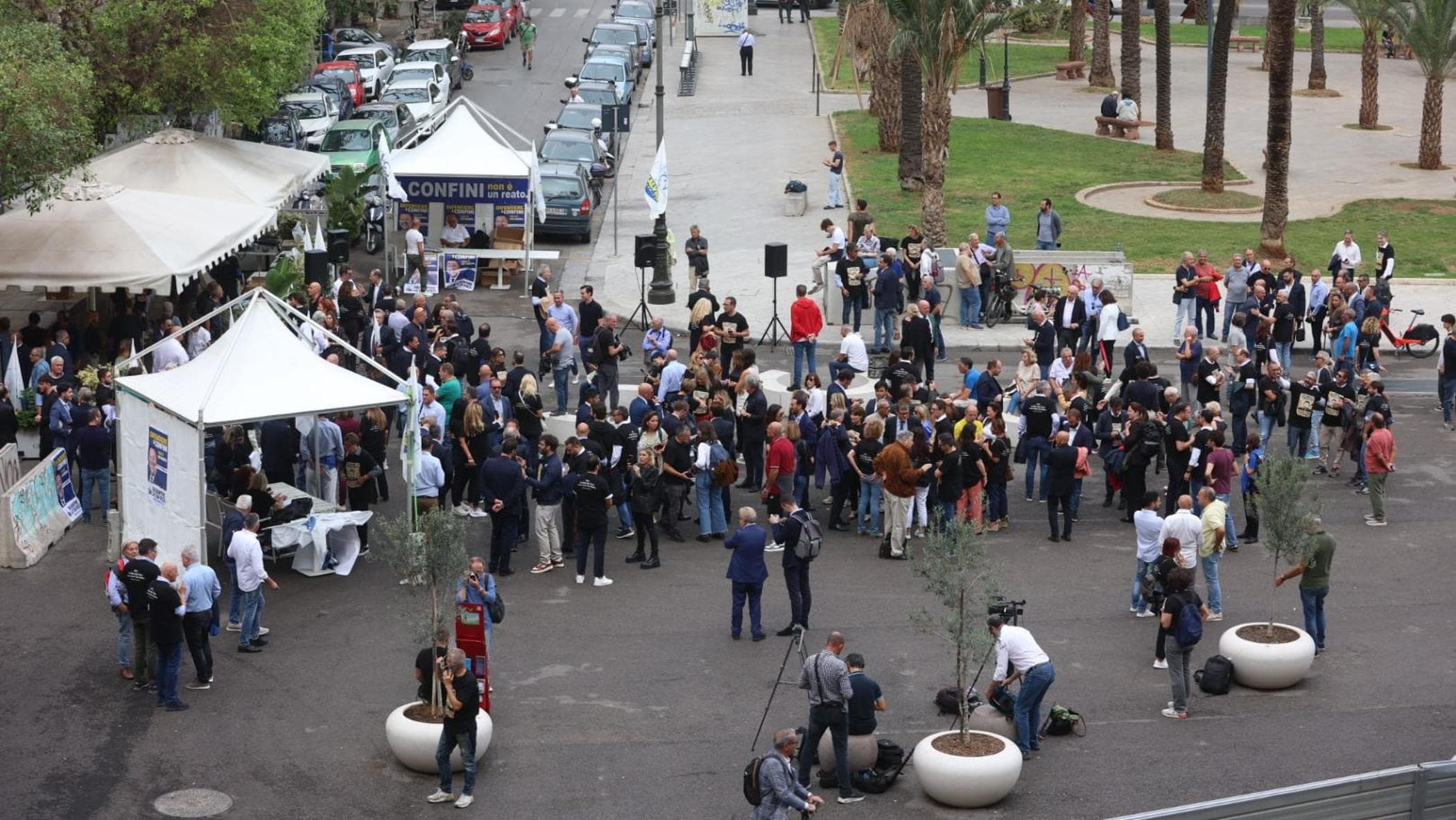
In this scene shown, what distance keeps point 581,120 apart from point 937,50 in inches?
543

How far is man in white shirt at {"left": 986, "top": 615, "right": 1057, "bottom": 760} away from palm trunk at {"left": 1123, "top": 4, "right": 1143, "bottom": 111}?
33574mm

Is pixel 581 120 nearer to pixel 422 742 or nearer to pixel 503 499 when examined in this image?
pixel 503 499

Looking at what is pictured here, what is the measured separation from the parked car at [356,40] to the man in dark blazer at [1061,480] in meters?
36.5

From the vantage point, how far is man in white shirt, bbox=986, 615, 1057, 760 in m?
14.2

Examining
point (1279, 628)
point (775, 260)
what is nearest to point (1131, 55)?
point (775, 260)

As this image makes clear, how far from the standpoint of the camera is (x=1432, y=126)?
40.9 m

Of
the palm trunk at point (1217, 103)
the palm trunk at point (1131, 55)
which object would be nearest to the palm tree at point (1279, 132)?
the palm trunk at point (1217, 103)

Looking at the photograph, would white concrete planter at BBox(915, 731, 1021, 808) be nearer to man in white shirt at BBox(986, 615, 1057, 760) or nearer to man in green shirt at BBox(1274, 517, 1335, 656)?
man in white shirt at BBox(986, 615, 1057, 760)

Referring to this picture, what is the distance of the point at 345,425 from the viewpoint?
20.1 metres

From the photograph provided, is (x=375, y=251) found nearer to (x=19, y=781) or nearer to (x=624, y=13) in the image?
(x=19, y=781)

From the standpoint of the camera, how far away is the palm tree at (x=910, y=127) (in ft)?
126

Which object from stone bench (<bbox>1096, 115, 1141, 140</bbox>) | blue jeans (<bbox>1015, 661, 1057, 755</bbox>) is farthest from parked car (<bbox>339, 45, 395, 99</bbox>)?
blue jeans (<bbox>1015, 661, 1057, 755</bbox>)

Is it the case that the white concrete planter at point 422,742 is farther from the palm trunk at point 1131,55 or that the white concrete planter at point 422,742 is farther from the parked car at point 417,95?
the palm trunk at point 1131,55

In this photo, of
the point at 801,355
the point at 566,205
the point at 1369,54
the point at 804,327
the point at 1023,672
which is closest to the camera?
the point at 1023,672
